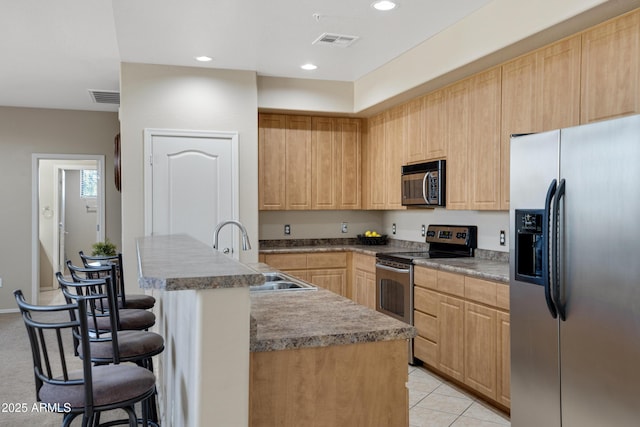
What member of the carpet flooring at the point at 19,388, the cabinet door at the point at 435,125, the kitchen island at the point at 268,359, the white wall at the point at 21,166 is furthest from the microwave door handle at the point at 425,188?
the white wall at the point at 21,166

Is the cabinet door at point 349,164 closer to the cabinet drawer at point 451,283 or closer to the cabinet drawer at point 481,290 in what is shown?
the cabinet drawer at point 451,283

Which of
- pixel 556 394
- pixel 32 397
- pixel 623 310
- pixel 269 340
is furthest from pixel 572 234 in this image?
pixel 32 397

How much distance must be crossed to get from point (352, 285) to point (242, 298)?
422 centimetres

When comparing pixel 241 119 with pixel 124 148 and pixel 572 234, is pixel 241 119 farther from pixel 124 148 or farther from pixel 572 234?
pixel 572 234

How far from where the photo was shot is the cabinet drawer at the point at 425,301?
3.95m

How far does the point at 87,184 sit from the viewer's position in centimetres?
1037

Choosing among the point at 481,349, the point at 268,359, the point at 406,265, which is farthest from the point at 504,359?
the point at 268,359

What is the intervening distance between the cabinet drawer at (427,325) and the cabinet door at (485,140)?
941 mm

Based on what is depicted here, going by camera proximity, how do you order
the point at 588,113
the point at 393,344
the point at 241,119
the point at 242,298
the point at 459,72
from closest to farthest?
the point at 242,298, the point at 393,344, the point at 588,113, the point at 459,72, the point at 241,119

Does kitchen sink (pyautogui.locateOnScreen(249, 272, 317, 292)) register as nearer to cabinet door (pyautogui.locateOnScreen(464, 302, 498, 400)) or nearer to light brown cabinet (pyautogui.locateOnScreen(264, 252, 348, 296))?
cabinet door (pyautogui.locateOnScreen(464, 302, 498, 400))

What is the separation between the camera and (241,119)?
16.6 feet

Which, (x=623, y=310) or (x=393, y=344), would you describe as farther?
(x=623, y=310)

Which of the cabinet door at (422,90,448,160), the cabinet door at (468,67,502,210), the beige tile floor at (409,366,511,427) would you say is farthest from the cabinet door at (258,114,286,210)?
the beige tile floor at (409,366,511,427)

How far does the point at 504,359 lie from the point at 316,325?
1911mm
